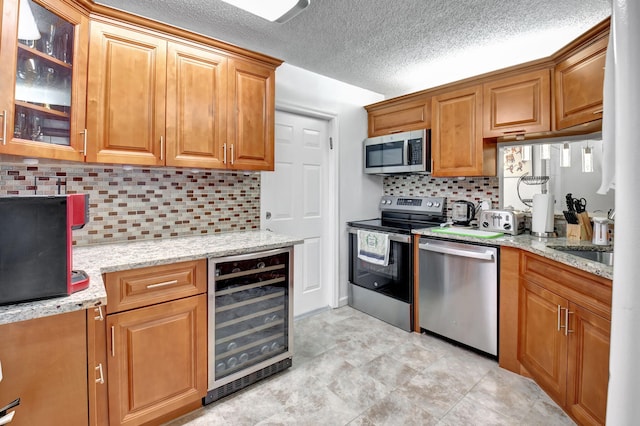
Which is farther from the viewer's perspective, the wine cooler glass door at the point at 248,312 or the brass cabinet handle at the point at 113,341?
the wine cooler glass door at the point at 248,312

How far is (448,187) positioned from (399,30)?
154 cm

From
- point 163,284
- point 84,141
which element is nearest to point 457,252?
point 163,284

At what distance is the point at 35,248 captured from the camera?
1071mm

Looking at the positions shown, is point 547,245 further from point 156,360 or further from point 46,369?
point 46,369

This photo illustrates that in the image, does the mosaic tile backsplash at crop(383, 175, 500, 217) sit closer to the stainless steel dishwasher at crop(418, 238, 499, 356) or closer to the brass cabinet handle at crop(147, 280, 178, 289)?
the stainless steel dishwasher at crop(418, 238, 499, 356)

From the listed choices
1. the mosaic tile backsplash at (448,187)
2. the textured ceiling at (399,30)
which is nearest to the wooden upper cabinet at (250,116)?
the textured ceiling at (399,30)

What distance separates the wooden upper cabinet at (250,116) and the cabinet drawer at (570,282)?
1.89m

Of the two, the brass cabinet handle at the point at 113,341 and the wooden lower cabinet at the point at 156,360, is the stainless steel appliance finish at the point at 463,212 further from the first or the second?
the brass cabinet handle at the point at 113,341

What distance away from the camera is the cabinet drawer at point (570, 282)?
145cm

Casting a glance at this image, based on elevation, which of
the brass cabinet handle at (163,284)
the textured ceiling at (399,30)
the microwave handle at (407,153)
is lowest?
the brass cabinet handle at (163,284)

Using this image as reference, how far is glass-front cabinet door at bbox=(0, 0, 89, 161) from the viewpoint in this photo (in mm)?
1263

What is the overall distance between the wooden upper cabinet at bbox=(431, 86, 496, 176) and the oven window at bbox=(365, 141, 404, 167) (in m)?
0.32

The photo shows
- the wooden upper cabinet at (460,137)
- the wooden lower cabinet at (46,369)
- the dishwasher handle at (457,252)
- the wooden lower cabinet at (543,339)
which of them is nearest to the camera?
the wooden lower cabinet at (46,369)

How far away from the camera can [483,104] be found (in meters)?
2.55
